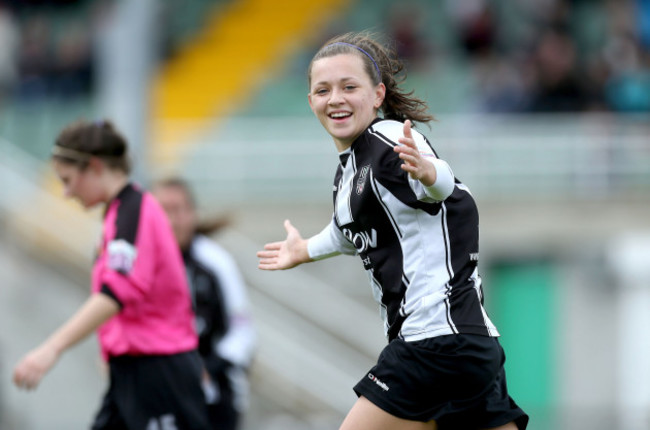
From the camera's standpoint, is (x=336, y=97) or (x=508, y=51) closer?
(x=336, y=97)

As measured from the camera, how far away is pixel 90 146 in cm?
587

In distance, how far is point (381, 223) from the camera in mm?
4496

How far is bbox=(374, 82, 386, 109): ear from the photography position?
470cm

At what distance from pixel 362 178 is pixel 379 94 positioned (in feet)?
1.31

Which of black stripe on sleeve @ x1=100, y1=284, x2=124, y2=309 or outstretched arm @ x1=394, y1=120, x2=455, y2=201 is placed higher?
outstretched arm @ x1=394, y1=120, x2=455, y2=201

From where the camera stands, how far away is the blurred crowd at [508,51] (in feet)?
47.2

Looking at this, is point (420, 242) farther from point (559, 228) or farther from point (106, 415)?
point (559, 228)

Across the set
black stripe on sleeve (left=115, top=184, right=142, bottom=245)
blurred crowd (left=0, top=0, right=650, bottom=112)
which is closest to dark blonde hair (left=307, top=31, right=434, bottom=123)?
black stripe on sleeve (left=115, top=184, right=142, bottom=245)

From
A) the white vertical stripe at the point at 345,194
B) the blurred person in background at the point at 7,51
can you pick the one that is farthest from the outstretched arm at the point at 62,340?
the blurred person in background at the point at 7,51

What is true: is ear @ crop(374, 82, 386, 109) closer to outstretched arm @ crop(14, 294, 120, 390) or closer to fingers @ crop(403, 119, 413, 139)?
fingers @ crop(403, 119, 413, 139)

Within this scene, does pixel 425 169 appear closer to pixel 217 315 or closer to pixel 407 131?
pixel 407 131

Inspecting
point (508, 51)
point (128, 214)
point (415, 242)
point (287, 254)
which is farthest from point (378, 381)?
point (508, 51)

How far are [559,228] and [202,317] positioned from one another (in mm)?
7234

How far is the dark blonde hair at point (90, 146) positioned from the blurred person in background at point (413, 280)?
5.46 ft
